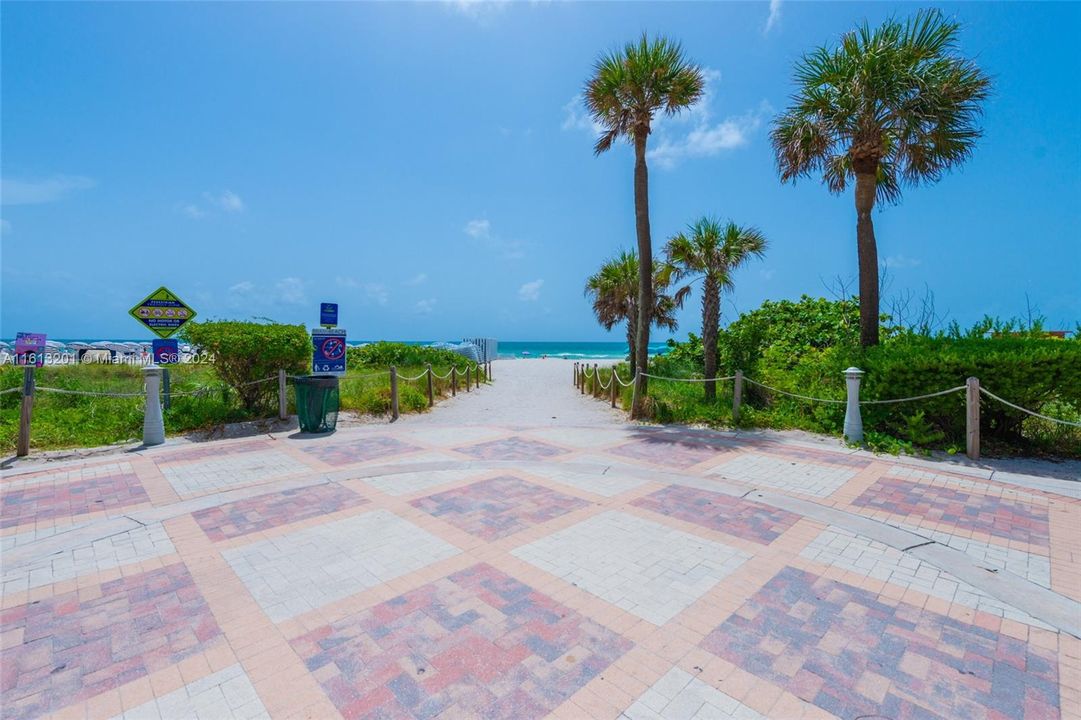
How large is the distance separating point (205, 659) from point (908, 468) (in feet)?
27.7

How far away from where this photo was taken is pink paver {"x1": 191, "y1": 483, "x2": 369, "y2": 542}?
4816 millimetres

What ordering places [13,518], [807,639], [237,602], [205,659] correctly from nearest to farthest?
1. [205,659]
2. [807,639]
3. [237,602]
4. [13,518]

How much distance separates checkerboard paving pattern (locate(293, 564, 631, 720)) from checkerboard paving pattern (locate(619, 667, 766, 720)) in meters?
0.32

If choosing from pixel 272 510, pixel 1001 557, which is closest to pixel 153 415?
pixel 272 510

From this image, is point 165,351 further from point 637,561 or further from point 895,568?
point 895,568

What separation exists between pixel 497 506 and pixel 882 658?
3.55 meters

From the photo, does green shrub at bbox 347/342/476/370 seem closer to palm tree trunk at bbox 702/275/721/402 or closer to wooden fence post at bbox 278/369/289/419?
wooden fence post at bbox 278/369/289/419

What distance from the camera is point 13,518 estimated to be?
Result: 16.8 ft

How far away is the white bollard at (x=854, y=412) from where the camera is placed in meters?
8.64

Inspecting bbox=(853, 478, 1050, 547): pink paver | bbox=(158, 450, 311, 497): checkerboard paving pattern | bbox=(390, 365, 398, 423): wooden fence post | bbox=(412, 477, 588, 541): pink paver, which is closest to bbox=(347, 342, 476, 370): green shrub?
bbox=(390, 365, 398, 423): wooden fence post

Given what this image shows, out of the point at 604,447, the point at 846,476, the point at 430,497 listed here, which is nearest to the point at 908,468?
the point at 846,476

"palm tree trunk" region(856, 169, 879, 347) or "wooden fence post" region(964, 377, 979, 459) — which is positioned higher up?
"palm tree trunk" region(856, 169, 879, 347)

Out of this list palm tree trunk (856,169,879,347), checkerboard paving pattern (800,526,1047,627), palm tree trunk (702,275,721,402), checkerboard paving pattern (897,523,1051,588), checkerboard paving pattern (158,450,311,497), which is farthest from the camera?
palm tree trunk (702,275,721,402)

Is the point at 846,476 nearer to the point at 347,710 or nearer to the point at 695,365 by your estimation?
the point at 347,710
